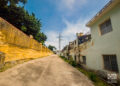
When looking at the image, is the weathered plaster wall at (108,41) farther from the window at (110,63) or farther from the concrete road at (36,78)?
the concrete road at (36,78)

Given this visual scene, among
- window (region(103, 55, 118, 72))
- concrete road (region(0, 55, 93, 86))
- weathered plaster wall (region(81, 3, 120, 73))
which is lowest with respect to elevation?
concrete road (region(0, 55, 93, 86))

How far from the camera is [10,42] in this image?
4.91 m

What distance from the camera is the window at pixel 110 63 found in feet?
14.7

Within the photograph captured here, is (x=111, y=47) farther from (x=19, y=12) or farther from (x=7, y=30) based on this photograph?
(x=19, y=12)

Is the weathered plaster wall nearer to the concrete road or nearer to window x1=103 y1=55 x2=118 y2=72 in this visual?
window x1=103 y1=55 x2=118 y2=72

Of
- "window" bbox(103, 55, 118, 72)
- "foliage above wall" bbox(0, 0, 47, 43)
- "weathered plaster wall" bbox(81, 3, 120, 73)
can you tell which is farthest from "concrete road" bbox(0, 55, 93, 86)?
"foliage above wall" bbox(0, 0, 47, 43)

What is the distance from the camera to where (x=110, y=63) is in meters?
4.86

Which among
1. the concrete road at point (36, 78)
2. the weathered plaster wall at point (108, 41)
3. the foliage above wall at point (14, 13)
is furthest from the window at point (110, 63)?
the foliage above wall at point (14, 13)

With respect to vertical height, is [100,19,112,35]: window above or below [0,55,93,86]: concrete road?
above

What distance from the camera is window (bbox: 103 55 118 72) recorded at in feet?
14.7

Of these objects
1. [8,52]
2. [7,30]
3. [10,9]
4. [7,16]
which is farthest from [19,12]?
[8,52]

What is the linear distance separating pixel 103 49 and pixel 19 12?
52.4 feet

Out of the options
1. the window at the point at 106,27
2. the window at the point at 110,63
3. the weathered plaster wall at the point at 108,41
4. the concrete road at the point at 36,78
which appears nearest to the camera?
the concrete road at the point at 36,78

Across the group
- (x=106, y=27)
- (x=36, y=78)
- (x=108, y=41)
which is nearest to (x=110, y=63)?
(x=108, y=41)
